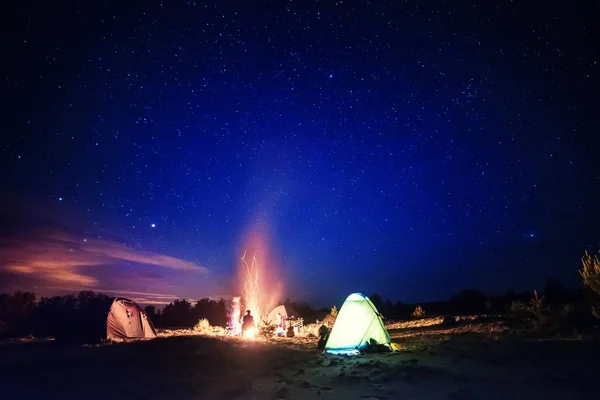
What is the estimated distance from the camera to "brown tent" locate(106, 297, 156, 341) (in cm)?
1742

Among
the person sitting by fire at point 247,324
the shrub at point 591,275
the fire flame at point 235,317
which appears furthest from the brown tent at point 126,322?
the shrub at point 591,275

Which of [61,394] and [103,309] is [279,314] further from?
[61,394]

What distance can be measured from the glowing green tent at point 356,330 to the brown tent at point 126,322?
1023 centimetres

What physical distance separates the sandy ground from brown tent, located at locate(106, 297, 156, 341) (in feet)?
14.4

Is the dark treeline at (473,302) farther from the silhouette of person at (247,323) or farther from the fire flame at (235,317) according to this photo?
the silhouette of person at (247,323)

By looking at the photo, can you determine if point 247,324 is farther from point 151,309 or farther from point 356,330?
point 151,309

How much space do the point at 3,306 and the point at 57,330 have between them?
79.9 ft

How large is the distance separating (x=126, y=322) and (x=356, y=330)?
A: 11452 millimetres

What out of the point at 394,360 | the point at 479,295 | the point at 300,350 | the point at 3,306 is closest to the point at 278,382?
the point at 394,360

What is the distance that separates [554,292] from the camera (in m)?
33.6

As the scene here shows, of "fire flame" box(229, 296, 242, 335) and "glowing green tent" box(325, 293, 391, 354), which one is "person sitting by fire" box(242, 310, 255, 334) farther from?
"glowing green tent" box(325, 293, 391, 354)

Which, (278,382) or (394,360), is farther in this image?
(394,360)

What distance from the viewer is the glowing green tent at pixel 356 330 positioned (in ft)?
40.9

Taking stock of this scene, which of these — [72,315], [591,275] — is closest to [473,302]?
[591,275]
